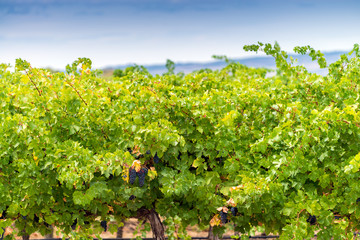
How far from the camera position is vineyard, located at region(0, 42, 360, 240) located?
5.00 meters

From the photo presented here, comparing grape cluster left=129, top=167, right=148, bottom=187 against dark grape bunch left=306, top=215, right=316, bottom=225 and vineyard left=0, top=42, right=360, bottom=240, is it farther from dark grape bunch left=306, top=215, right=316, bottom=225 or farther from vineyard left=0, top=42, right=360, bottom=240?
dark grape bunch left=306, top=215, right=316, bottom=225

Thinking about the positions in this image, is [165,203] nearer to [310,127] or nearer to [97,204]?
[97,204]

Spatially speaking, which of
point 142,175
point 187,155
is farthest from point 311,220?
point 142,175

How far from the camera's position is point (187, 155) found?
5.56 meters

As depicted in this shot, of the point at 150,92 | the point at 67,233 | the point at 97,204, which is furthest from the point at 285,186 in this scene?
the point at 67,233

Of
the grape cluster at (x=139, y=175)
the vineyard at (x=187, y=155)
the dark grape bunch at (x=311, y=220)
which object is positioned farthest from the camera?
the dark grape bunch at (x=311, y=220)

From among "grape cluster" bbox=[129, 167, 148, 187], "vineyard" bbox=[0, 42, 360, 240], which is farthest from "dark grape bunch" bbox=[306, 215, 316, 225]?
"grape cluster" bbox=[129, 167, 148, 187]

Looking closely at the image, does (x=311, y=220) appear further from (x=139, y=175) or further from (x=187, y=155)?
(x=139, y=175)

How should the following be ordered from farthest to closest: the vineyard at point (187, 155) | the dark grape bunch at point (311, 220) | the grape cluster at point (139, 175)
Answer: the dark grape bunch at point (311, 220) < the vineyard at point (187, 155) < the grape cluster at point (139, 175)

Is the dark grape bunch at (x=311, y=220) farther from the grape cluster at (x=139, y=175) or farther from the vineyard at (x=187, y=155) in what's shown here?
the grape cluster at (x=139, y=175)

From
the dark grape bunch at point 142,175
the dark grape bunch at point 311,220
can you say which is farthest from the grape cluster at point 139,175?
the dark grape bunch at point 311,220

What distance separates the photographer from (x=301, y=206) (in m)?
4.96

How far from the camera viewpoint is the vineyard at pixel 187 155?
16.4 feet

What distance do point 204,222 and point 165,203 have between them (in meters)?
0.57
